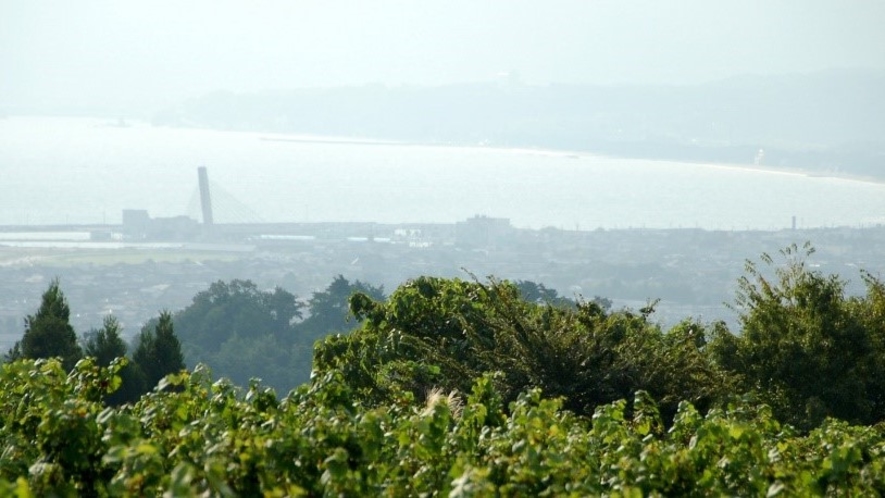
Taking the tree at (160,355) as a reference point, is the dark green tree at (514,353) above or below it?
above

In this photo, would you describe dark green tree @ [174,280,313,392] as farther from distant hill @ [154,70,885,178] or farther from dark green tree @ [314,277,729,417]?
distant hill @ [154,70,885,178]

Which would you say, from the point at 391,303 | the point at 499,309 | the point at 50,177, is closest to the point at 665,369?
the point at 499,309

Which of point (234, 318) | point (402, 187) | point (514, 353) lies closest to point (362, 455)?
point (514, 353)

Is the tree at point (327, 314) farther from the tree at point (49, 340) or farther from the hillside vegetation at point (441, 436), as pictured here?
the hillside vegetation at point (441, 436)

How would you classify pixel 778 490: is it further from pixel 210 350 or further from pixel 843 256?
pixel 843 256

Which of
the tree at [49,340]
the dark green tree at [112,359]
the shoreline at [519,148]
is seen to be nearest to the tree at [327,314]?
the dark green tree at [112,359]

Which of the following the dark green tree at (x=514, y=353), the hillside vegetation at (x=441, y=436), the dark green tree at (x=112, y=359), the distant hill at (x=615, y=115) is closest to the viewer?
the hillside vegetation at (x=441, y=436)

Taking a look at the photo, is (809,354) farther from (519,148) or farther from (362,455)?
(519,148)
